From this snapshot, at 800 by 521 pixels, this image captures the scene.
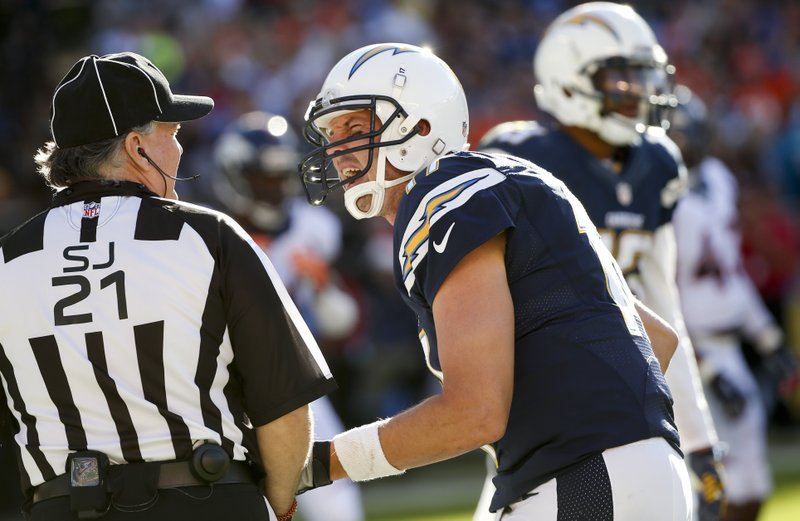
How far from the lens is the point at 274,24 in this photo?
1155cm

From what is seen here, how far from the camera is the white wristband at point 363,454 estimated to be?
281 centimetres

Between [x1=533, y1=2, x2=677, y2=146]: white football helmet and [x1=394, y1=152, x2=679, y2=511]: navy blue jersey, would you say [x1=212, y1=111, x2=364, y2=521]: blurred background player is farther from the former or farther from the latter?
[x1=394, y1=152, x2=679, y2=511]: navy blue jersey

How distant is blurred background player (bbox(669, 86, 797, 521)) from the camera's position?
6.79m

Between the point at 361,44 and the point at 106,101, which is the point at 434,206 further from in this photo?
the point at 361,44

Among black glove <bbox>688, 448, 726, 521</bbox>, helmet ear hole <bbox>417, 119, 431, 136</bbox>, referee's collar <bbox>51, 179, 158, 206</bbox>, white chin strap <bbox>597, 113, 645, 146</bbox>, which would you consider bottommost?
black glove <bbox>688, 448, 726, 521</bbox>

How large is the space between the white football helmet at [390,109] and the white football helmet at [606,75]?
161 cm

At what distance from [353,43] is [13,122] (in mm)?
3227

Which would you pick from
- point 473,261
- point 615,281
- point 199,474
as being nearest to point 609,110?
point 615,281

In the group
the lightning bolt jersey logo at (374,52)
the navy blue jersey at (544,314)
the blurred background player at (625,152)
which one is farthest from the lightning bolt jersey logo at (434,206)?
the blurred background player at (625,152)

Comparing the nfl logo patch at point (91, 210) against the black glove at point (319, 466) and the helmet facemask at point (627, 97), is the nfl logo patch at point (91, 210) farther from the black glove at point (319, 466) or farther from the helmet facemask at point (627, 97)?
the helmet facemask at point (627, 97)

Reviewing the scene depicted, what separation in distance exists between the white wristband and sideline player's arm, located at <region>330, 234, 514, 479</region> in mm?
147

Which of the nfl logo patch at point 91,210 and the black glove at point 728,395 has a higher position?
the nfl logo patch at point 91,210

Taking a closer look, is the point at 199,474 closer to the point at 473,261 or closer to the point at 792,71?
the point at 473,261

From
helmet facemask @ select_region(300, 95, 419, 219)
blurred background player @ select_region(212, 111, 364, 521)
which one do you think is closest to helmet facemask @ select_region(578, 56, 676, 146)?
helmet facemask @ select_region(300, 95, 419, 219)
